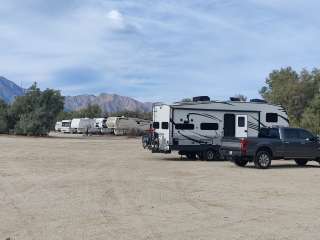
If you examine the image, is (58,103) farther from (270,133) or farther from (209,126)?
(270,133)

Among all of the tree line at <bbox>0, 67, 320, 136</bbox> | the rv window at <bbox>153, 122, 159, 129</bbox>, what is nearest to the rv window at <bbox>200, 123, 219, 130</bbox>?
the rv window at <bbox>153, 122, 159, 129</bbox>

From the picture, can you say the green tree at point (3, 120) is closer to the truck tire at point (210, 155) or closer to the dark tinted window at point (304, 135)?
the truck tire at point (210, 155)

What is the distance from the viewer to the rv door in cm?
2750

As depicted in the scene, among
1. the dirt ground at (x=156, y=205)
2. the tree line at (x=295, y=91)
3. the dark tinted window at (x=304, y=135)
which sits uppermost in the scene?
the tree line at (x=295, y=91)

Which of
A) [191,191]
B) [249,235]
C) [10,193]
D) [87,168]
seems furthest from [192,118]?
[249,235]

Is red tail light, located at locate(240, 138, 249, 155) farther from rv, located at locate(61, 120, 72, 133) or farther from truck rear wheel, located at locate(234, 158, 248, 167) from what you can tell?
rv, located at locate(61, 120, 72, 133)

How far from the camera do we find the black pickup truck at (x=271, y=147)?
72.8 ft

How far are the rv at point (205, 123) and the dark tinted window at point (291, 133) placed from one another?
409 centimetres

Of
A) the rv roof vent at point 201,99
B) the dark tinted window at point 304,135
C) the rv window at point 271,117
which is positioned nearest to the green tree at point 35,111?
the rv roof vent at point 201,99

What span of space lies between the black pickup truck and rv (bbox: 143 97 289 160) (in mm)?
3543

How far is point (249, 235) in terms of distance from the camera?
28.6ft

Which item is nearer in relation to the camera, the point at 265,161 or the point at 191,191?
the point at 191,191

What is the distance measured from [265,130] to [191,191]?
10.4 m

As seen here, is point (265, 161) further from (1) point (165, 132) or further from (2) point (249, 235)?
(2) point (249, 235)
